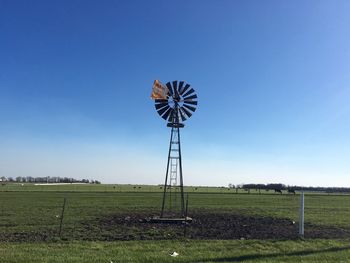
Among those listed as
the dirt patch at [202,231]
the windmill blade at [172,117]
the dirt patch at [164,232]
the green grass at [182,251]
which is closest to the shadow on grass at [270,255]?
the green grass at [182,251]

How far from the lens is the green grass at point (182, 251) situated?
11.4 m

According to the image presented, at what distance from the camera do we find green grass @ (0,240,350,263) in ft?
37.3

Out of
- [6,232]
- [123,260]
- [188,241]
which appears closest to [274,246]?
[188,241]

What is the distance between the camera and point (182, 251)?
12555mm

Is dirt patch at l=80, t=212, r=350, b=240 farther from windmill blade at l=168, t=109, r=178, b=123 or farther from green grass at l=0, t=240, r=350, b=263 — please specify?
windmill blade at l=168, t=109, r=178, b=123

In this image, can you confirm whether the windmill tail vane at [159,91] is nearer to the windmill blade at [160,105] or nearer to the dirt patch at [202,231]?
the windmill blade at [160,105]

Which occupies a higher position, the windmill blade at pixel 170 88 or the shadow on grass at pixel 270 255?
the windmill blade at pixel 170 88

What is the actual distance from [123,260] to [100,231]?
6.85 metres

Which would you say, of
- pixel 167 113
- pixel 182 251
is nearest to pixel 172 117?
pixel 167 113

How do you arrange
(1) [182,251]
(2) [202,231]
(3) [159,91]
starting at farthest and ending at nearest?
(3) [159,91]
(2) [202,231]
(1) [182,251]

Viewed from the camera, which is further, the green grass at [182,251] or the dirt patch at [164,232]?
the dirt patch at [164,232]

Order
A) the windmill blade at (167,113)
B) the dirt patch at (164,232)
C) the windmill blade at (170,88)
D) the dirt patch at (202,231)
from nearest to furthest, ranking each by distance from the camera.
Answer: the dirt patch at (164,232), the dirt patch at (202,231), the windmill blade at (170,88), the windmill blade at (167,113)

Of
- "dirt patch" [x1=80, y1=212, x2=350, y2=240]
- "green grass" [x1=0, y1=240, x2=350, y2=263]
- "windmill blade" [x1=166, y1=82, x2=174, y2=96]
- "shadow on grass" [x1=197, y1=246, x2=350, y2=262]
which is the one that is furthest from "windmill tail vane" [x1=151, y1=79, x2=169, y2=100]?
"shadow on grass" [x1=197, y1=246, x2=350, y2=262]

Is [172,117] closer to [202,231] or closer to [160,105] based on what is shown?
[160,105]
